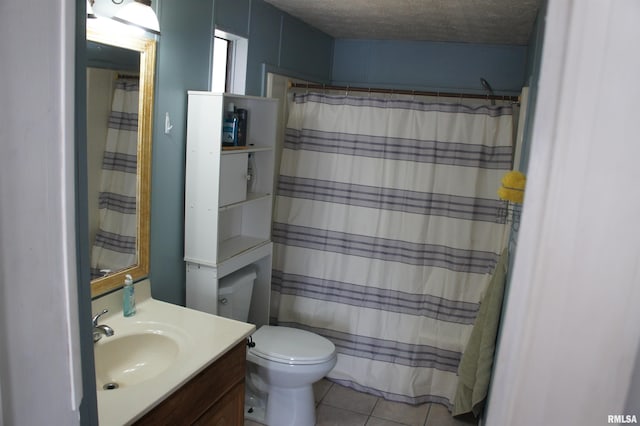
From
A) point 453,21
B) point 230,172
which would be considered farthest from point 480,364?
point 453,21

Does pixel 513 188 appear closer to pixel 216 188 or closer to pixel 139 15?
pixel 216 188

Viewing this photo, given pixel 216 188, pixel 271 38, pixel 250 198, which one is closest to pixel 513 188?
pixel 216 188

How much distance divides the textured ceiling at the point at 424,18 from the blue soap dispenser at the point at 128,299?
1.76 m

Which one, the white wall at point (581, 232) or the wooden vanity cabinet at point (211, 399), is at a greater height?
the white wall at point (581, 232)

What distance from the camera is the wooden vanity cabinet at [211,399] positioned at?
5.01 ft

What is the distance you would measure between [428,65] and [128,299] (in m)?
2.87

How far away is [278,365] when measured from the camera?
245 centimetres

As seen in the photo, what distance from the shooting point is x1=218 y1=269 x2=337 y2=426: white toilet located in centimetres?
247

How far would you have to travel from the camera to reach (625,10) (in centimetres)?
42

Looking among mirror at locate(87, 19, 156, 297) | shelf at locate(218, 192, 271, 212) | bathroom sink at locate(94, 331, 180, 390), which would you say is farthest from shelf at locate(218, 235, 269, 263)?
bathroom sink at locate(94, 331, 180, 390)

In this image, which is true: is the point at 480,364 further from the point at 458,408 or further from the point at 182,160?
the point at 182,160

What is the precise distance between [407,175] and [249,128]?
3.18 ft

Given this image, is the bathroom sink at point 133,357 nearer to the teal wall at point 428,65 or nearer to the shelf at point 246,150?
the shelf at point 246,150

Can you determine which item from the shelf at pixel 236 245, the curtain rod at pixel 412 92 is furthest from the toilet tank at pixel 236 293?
the curtain rod at pixel 412 92
